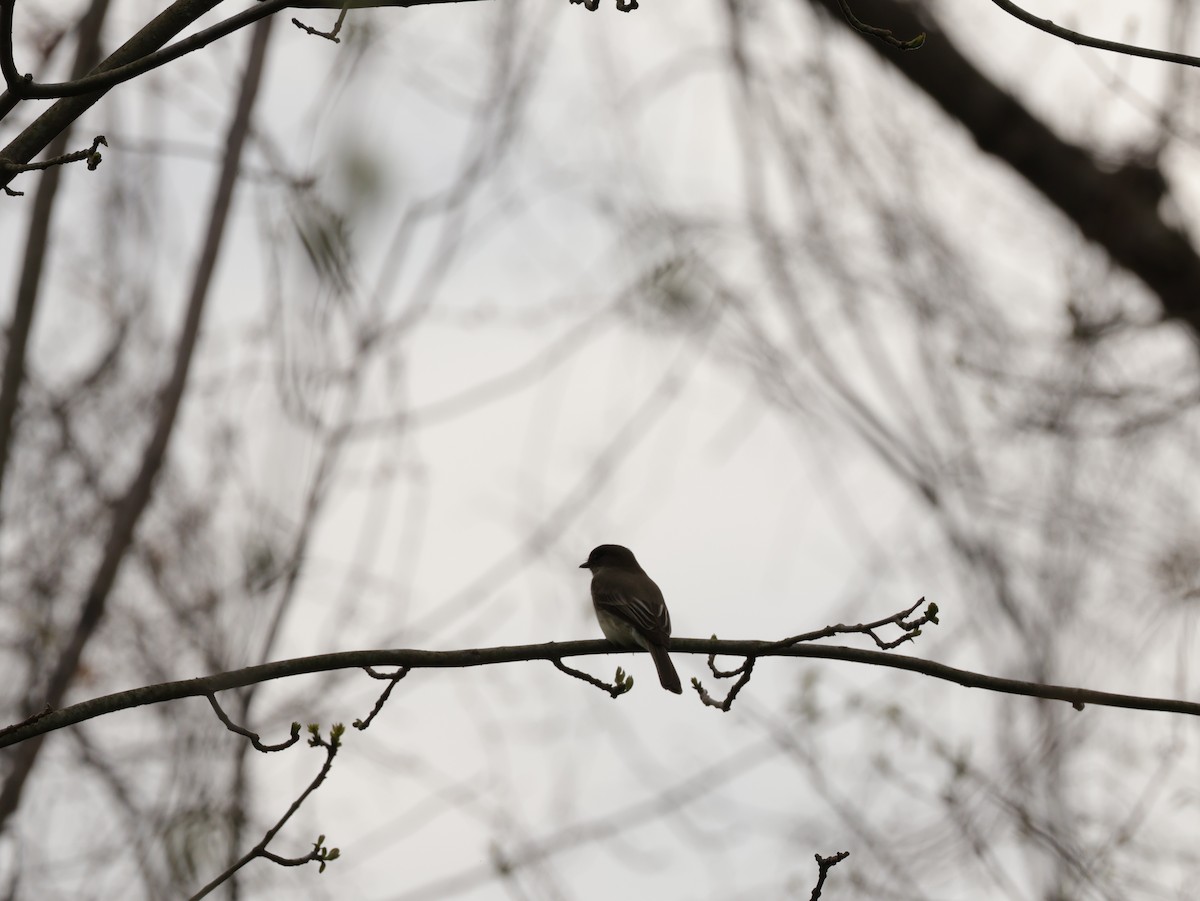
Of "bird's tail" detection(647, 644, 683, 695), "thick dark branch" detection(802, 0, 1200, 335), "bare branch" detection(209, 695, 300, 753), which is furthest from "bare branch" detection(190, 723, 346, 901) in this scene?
"thick dark branch" detection(802, 0, 1200, 335)

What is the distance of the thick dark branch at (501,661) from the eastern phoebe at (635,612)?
1.37 metres

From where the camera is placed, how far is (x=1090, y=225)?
696 cm

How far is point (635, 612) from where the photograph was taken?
16.4 ft

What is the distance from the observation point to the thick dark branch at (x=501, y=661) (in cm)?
270

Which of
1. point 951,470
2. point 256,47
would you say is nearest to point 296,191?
point 256,47

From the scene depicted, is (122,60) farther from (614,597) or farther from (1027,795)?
(1027,795)

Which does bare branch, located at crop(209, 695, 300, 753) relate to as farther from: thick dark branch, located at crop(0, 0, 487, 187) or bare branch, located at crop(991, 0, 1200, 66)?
bare branch, located at crop(991, 0, 1200, 66)

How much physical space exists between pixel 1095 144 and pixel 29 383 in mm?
5140

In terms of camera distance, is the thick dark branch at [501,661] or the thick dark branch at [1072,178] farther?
the thick dark branch at [1072,178]

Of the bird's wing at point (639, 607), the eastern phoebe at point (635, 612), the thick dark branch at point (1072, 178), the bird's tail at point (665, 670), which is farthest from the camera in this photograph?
the thick dark branch at point (1072, 178)

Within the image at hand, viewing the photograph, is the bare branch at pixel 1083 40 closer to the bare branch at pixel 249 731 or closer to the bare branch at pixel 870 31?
the bare branch at pixel 870 31

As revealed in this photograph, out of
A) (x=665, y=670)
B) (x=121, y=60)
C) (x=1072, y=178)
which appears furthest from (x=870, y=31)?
(x=1072, y=178)

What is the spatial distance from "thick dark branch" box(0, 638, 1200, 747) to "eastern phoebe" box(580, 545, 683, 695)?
1375 millimetres

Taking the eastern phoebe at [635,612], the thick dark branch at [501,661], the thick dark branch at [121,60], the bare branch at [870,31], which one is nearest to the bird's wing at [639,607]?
the eastern phoebe at [635,612]
